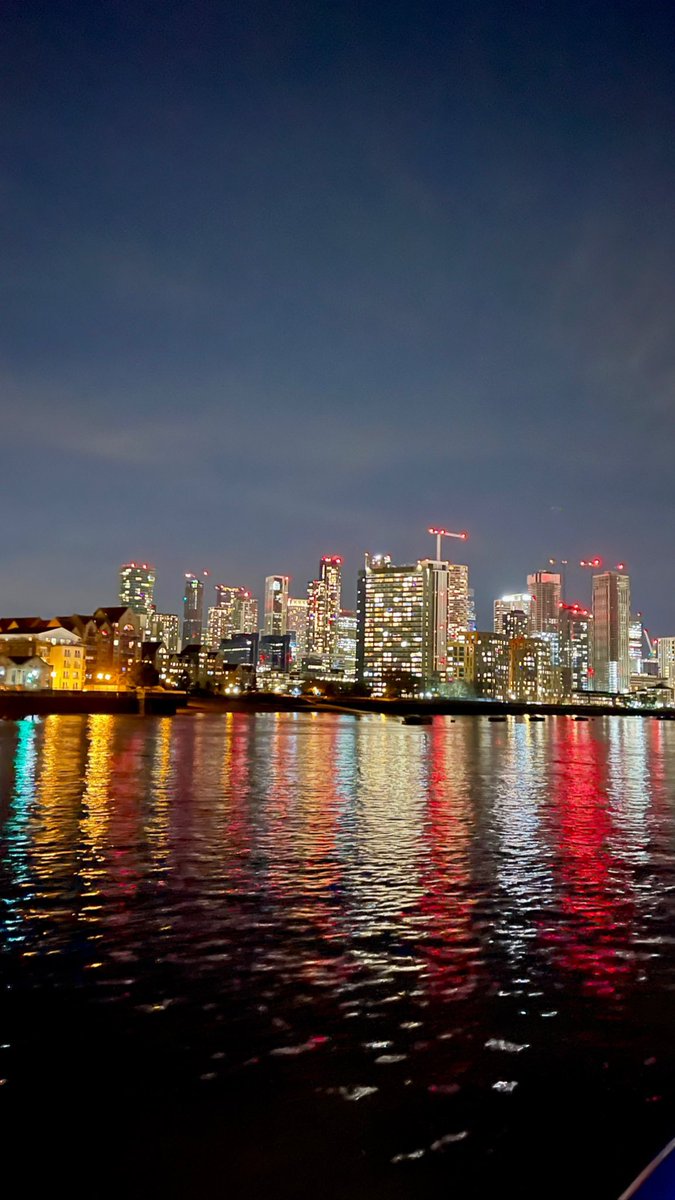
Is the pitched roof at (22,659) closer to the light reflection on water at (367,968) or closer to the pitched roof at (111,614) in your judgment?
the pitched roof at (111,614)

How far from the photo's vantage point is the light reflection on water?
7.37m

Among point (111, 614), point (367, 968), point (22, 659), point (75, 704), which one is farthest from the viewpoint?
point (111, 614)

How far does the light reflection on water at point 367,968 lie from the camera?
7.37 m

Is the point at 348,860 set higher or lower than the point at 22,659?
lower

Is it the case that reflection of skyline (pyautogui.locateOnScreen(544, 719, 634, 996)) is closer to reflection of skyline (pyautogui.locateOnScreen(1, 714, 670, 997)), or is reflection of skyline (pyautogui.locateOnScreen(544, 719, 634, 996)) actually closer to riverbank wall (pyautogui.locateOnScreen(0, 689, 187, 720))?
reflection of skyline (pyautogui.locateOnScreen(1, 714, 670, 997))

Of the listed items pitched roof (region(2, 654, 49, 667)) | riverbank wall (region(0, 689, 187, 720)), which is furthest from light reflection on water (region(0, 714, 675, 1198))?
pitched roof (region(2, 654, 49, 667))

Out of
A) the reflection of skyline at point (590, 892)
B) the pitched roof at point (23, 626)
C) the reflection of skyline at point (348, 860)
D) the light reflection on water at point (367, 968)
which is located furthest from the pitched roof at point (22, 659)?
the reflection of skyline at point (590, 892)

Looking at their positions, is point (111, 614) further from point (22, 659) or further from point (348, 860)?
point (348, 860)

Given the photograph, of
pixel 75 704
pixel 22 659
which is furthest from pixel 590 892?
pixel 22 659

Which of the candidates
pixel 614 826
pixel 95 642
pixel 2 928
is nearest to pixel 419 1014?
pixel 2 928

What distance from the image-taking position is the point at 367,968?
36.7 ft

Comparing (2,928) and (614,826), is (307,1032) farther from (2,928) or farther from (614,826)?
(614,826)

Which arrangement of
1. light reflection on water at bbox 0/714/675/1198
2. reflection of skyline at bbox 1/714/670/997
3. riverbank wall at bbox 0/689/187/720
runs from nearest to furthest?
light reflection on water at bbox 0/714/675/1198 → reflection of skyline at bbox 1/714/670/997 → riverbank wall at bbox 0/689/187/720

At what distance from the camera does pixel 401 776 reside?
3941 cm
